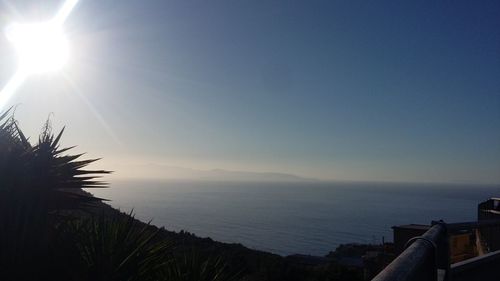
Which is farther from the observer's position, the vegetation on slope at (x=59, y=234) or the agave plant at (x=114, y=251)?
the agave plant at (x=114, y=251)

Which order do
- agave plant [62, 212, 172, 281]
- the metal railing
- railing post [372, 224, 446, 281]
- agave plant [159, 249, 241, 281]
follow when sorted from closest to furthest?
railing post [372, 224, 446, 281]
the metal railing
agave plant [62, 212, 172, 281]
agave plant [159, 249, 241, 281]

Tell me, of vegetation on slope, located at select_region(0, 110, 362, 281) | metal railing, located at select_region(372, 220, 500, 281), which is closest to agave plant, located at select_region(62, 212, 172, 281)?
vegetation on slope, located at select_region(0, 110, 362, 281)

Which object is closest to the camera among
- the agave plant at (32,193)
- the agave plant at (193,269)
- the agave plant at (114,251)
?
the agave plant at (32,193)

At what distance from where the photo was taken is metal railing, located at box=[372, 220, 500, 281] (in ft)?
4.52

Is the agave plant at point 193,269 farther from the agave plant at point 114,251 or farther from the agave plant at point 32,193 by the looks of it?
the agave plant at point 32,193

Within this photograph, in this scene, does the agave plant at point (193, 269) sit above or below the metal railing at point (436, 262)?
below

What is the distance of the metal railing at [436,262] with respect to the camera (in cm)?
138

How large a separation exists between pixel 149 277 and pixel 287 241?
69763mm

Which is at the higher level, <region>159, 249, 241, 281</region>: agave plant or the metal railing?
the metal railing

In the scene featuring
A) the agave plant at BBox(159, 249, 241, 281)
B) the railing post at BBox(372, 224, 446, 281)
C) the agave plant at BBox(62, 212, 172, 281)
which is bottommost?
the agave plant at BBox(159, 249, 241, 281)

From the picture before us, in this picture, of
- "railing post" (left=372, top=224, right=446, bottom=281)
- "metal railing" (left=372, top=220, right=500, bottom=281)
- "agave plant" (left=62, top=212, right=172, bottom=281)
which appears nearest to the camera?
"railing post" (left=372, top=224, right=446, bottom=281)

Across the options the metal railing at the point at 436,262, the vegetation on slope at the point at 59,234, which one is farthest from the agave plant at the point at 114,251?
the metal railing at the point at 436,262

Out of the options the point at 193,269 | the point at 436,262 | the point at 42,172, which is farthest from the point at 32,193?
the point at 436,262

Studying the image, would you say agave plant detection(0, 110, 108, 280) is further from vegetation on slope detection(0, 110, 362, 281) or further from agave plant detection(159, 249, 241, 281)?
agave plant detection(159, 249, 241, 281)
